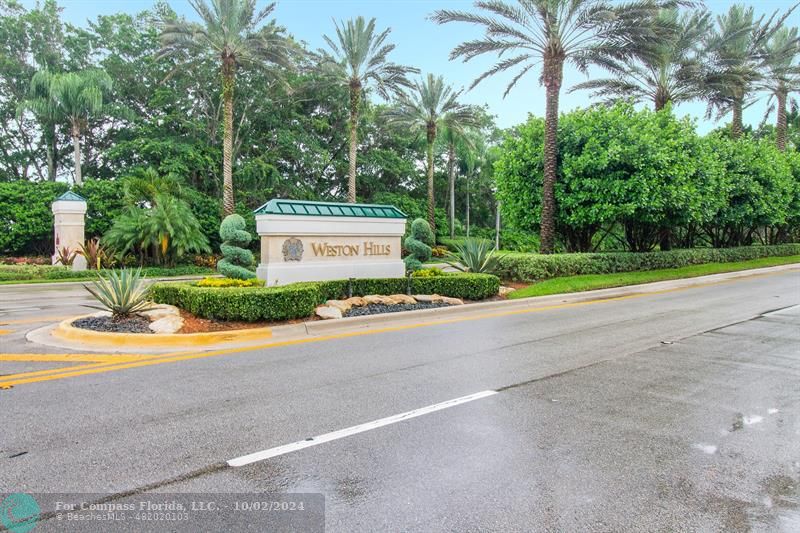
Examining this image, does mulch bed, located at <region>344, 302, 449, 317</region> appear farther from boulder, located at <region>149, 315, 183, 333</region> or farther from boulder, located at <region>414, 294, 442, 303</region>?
boulder, located at <region>149, 315, 183, 333</region>

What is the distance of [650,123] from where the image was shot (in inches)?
765

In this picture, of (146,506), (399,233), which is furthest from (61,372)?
(399,233)

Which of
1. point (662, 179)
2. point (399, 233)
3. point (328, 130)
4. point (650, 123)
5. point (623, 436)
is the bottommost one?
point (623, 436)

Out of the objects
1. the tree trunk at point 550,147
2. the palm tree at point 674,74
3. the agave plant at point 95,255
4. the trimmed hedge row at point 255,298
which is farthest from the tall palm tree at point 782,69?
the agave plant at point 95,255

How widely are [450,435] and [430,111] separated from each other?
34494 millimetres

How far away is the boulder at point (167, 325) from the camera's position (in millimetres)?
8305

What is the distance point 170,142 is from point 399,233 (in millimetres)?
21403

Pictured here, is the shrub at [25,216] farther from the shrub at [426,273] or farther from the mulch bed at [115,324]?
the shrub at [426,273]

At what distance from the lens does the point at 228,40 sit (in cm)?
2503

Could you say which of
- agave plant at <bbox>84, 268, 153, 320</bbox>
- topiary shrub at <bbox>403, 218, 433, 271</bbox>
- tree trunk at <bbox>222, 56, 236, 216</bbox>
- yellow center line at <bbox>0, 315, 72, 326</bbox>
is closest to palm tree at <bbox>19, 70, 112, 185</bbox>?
tree trunk at <bbox>222, 56, 236, 216</bbox>

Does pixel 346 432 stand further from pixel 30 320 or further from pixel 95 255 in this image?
pixel 95 255

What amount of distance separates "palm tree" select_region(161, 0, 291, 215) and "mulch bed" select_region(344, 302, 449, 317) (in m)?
17.5

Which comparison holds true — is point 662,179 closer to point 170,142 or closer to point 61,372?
point 61,372

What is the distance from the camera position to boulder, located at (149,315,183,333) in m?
8.30
